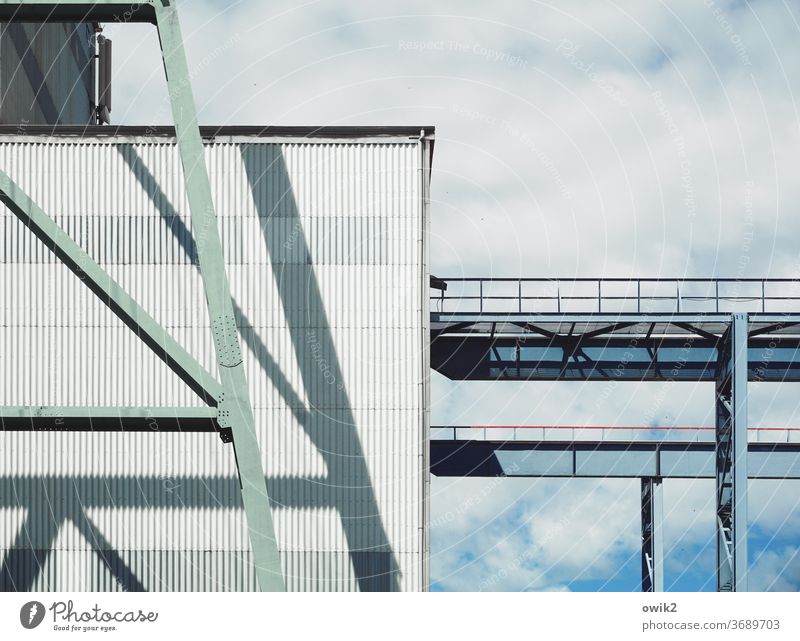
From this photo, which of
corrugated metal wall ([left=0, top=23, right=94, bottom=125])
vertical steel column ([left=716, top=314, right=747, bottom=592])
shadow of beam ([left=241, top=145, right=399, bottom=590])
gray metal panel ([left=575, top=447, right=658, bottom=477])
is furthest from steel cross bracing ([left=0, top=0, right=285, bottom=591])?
gray metal panel ([left=575, top=447, right=658, bottom=477])

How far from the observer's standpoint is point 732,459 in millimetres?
34031

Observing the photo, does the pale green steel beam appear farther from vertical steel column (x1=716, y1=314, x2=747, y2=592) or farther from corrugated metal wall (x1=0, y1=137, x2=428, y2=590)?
vertical steel column (x1=716, y1=314, x2=747, y2=592)

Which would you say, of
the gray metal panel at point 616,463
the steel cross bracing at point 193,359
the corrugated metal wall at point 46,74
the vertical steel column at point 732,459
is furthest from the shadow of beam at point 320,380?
the gray metal panel at point 616,463

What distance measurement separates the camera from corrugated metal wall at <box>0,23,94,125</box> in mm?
28766

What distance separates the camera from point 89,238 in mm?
25797

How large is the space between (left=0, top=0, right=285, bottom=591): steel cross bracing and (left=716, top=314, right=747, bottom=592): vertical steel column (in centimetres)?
1777

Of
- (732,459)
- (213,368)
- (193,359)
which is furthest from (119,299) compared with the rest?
(732,459)

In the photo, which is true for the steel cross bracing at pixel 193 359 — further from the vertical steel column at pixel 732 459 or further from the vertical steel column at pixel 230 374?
the vertical steel column at pixel 732 459

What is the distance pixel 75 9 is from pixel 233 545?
529 inches

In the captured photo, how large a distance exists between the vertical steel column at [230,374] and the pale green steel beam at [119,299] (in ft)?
1.67

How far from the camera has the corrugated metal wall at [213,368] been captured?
2512 cm
